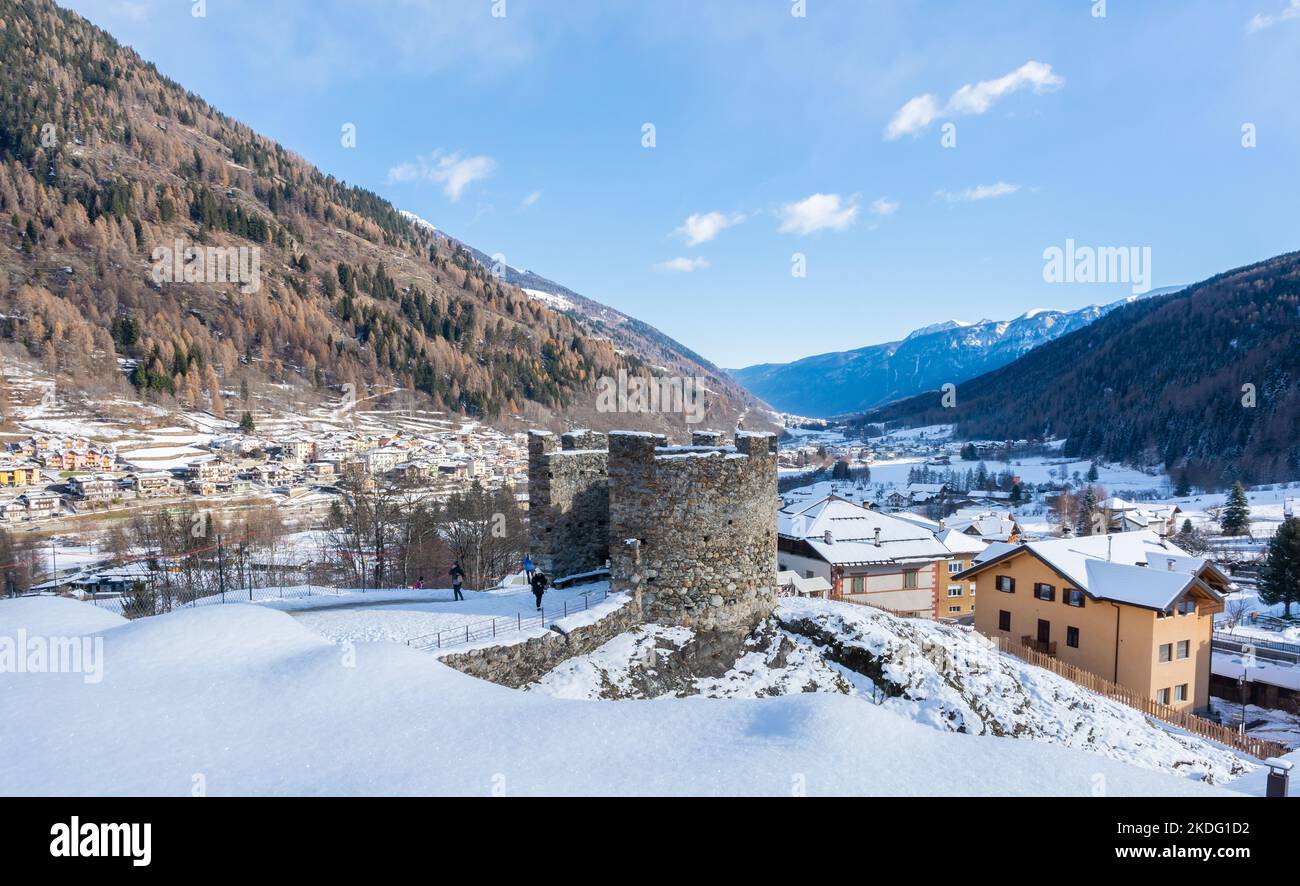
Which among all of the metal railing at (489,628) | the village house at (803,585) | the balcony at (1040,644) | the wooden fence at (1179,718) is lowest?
the balcony at (1040,644)

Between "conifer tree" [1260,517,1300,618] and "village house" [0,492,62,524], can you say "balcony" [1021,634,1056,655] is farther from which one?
"village house" [0,492,62,524]

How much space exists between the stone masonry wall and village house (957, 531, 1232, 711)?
76.1 ft

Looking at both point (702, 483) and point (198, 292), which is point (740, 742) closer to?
point (702, 483)

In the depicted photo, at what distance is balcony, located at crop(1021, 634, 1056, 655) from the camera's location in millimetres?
30234

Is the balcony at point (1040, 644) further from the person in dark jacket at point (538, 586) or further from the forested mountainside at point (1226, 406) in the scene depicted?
the forested mountainside at point (1226, 406)

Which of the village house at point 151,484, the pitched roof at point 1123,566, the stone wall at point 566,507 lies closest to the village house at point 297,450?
the village house at point 151,484

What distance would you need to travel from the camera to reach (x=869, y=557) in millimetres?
40500

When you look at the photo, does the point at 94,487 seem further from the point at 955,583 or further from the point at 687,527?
the point at 955,583

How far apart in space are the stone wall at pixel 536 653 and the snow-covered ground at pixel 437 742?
137 inches

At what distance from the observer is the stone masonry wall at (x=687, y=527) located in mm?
14156

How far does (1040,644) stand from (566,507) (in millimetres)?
27165

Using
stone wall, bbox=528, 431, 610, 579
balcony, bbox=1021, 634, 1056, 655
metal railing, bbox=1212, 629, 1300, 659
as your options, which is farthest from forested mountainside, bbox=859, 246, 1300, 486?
stone wall, bbox=528, 431, 610, 579

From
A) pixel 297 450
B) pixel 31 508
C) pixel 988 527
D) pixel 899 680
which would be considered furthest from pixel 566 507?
pixel 297 450
